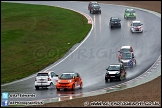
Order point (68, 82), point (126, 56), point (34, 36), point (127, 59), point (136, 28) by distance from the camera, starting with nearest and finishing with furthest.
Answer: point (68, 82) < point (127, 59) < point (126, 56) < point (34, 36) < point (136, 28)

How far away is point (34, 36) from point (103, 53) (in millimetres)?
13683

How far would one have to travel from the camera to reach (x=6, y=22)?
84.2m

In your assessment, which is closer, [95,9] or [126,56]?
[126,56]

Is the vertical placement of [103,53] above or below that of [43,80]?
above

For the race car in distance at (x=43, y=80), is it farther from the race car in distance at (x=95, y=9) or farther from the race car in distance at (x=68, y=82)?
the race car in distance at (x=95, y=9)

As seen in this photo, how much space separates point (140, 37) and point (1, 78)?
28882 millimetres

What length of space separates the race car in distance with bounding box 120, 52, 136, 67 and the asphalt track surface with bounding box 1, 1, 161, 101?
832mm

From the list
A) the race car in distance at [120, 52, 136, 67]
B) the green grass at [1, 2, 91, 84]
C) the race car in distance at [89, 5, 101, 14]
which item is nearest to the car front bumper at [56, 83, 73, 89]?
the green grass at [1, 2, 91, 84]

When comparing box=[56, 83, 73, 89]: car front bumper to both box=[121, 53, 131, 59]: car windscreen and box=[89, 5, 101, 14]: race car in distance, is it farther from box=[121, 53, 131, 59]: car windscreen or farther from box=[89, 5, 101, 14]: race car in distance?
box=[89, 5, 101, 14]: race car in distance

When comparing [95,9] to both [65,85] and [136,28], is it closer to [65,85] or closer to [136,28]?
[136,28]

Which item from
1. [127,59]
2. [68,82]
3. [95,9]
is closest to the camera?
[68,82]

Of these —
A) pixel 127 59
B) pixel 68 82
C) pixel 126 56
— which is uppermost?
pixel 126 56

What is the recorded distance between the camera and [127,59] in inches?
2293

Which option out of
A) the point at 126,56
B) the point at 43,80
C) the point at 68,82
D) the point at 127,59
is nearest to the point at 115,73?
the point at 68,82
